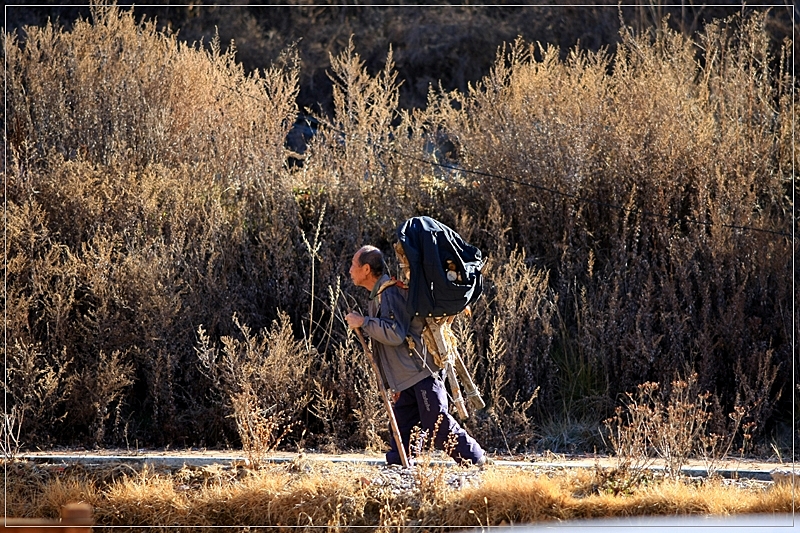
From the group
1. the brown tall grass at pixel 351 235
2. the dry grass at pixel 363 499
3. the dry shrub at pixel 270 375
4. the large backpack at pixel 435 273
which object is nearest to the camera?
the dry grass at pixel 363 499

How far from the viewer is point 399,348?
19.9 feet

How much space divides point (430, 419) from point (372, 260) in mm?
1049

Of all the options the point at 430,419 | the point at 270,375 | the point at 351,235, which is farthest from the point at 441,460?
the point at 351,235

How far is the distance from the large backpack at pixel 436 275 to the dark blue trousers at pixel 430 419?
0.18m

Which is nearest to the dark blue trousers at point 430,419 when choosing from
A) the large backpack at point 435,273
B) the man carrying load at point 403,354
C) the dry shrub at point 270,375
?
the man carrying load at point 403,354

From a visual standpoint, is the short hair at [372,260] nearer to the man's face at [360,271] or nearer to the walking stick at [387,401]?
the man's face at [360,271]

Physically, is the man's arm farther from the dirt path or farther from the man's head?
the dirt path

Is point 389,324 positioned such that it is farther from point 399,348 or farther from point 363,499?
point 363,499

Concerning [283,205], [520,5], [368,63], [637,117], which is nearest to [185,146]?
[283,205]

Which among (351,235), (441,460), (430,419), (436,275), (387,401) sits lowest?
(441,460)

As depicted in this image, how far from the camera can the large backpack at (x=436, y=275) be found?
589 cm

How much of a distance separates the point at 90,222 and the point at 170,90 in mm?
2256

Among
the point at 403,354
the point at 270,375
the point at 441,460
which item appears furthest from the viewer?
the point at 270,375

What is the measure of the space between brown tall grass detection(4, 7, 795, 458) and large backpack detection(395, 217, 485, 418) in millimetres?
2038
